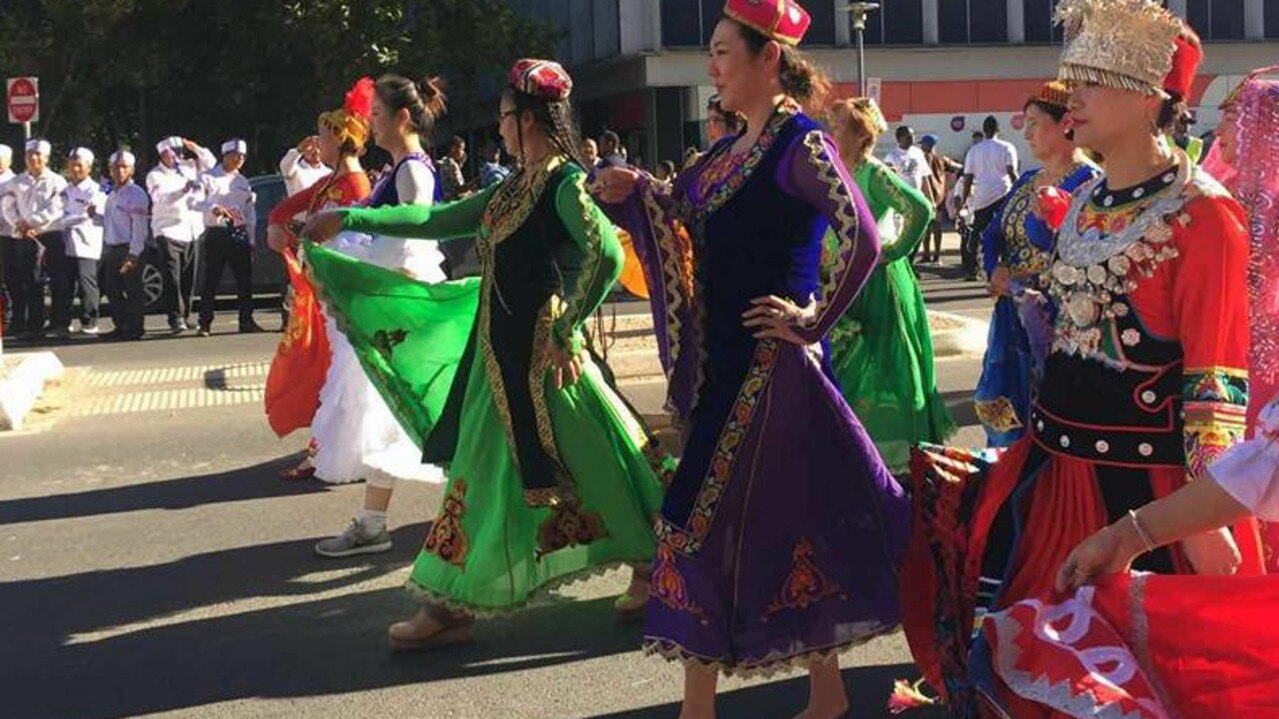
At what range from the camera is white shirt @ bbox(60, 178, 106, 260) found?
15586 millimetres

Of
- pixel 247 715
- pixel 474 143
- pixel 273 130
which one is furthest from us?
pixel 474 143

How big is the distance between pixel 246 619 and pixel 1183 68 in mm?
3878

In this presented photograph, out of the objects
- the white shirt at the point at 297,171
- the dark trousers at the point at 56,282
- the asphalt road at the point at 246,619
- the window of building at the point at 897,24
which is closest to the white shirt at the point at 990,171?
the asphalt road at the point at 246,619

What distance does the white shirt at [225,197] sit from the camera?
1561 cm

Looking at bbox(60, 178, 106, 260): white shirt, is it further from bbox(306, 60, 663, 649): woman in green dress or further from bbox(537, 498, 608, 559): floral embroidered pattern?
bbox(537, 498, 608, 559): floral embroidered pattern

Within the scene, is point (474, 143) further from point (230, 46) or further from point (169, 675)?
point (169, 675)

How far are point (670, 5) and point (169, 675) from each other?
29554 millimetres

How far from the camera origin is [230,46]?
2758 centimetres

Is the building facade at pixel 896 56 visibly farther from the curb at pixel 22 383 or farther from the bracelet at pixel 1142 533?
the bracelet at pixel 1142 533

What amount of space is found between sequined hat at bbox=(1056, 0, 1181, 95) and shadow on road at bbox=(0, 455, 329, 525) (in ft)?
18.0

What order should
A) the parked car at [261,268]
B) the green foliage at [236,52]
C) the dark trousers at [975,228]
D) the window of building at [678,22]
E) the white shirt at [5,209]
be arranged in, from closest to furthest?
the white shirt at [5,209]
the dark trousers at [975,228]
the parked car at [261,268]
the green foliage at [236,52]
the window of building at [678,22]

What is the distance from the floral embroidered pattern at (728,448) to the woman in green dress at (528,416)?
3.46ft

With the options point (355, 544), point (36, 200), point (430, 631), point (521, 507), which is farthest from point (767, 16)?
point (36, 200)

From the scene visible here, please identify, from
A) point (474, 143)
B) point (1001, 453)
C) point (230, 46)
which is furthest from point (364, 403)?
point (474, 143)
